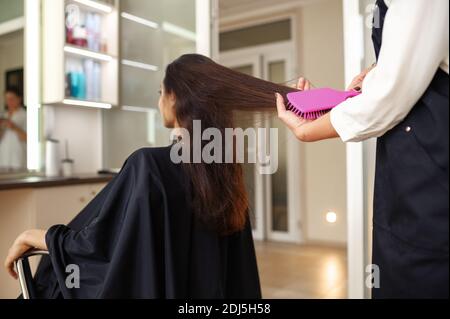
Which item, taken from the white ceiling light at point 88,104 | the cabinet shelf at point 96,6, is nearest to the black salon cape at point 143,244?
the white ceiling light at point 88,104

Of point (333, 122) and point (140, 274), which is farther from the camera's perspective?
point (140, 274)

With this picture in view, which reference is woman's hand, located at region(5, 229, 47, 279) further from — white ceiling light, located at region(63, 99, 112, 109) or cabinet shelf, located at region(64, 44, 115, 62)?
cabinet shelf, located at region(64, 44, 115, 62)

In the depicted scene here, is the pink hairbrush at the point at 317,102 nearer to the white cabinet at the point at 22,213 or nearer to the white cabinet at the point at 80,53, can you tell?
the white cabinet at the point at 22,213

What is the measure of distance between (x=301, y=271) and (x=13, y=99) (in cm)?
259

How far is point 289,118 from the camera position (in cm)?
94

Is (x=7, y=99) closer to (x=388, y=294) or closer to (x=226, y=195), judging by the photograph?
(x=226, y=195)

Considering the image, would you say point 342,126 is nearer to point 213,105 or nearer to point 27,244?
point 213,105

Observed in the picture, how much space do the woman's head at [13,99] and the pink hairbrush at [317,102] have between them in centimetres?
192

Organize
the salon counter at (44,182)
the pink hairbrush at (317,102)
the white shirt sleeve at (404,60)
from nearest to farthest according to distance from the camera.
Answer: the white shirt sleeve at (404,60) < the pink hairbrush at (317,102) < the salon counter at (44,182)

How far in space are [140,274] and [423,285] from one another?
660mm

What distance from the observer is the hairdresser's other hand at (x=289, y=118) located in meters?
0.91

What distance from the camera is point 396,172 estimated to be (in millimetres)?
771
